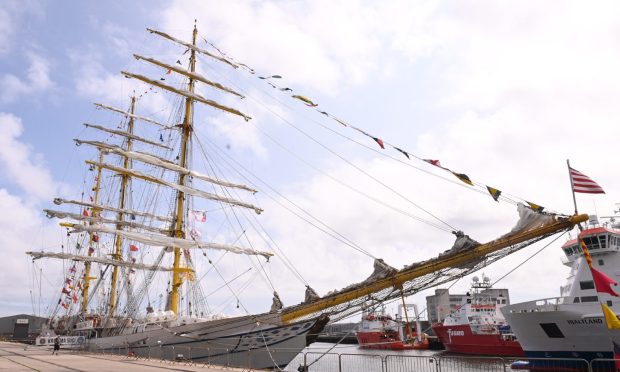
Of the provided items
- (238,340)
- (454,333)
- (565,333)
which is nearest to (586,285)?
(565,333)

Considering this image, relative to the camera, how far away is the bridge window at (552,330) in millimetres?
22641

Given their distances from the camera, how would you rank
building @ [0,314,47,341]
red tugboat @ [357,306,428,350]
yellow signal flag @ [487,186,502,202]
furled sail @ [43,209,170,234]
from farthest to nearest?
building @ [0,314,47,341]
red tugboat @ [357,306,428,350]
furled sail @ [43,209,170,234]
yellow signal flag @ [487,186,502,202]

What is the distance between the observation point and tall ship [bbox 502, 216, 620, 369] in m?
21.3

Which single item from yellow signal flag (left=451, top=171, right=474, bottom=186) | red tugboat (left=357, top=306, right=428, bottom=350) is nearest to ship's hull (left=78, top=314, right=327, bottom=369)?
yellow signal flag (left=451, top=171, right=474, bottom=186)

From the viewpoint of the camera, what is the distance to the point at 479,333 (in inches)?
1961

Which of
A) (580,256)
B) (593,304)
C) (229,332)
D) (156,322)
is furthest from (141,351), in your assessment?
(580,256)

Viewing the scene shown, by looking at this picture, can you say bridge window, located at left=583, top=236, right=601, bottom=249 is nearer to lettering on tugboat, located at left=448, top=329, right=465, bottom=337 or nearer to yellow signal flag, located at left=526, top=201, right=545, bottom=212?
yellow signal flag, located at left=526, top=201, right=545, bottom=212

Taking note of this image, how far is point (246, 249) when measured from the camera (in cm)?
3141

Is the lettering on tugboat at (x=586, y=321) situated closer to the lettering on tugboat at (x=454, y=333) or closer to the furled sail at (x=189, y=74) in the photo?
the furled sail at (x=189, y=74)

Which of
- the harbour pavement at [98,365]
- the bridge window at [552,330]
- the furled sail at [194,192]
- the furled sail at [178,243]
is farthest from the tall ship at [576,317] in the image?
the furled sail at [194,192]

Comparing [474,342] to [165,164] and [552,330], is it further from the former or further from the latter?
[165,164]

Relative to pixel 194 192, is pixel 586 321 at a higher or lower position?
lower

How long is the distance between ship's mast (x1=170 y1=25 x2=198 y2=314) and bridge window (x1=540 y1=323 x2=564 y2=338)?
21.2 meters

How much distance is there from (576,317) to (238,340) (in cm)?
1619
